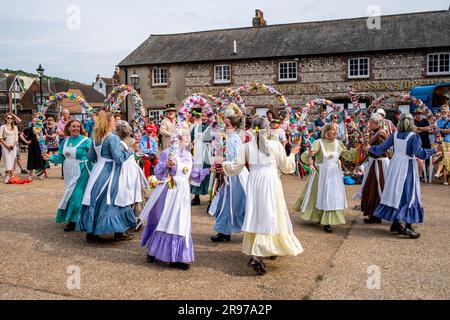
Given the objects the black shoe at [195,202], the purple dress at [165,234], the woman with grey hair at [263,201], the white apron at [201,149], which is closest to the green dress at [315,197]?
the woman with grey hair at [263,201]

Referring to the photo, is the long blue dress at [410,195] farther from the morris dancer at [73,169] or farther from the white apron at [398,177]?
the morris dancer at [73,169]

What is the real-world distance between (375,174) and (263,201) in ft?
10.5

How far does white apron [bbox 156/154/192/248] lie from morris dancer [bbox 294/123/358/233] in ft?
8.63

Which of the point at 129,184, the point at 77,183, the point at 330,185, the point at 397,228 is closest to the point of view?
the point at 129,184

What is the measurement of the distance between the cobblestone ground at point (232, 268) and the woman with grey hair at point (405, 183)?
0.99 feet

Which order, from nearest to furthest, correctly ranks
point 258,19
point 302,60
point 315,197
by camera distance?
point 315,197 → point 302,60 → point 258,19

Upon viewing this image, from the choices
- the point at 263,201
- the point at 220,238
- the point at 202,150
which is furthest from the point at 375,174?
the point at 202,150

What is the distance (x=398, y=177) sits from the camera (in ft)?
20.9

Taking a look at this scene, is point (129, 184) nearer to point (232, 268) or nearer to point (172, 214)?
point (172, 214)

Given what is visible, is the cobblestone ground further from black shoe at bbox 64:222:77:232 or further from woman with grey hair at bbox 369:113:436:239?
woman with grey hair at bbox 369:113:436:239

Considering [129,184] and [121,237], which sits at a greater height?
[129,184]
